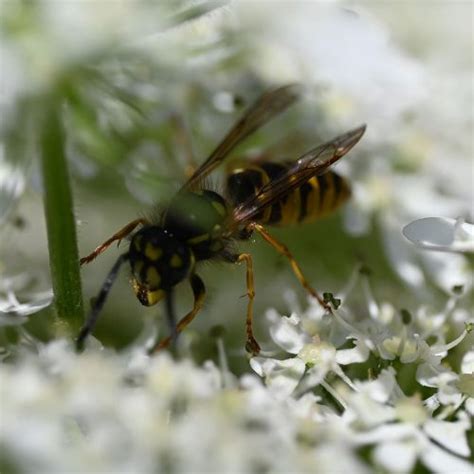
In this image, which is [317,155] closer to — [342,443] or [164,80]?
[164,80]

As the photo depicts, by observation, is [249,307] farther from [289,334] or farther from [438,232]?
[438,232]

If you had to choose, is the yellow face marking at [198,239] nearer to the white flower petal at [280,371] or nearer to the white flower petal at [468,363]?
the white flower petal at [280,371]

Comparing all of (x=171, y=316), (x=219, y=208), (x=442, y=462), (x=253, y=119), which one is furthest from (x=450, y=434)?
(x=253, y=119)

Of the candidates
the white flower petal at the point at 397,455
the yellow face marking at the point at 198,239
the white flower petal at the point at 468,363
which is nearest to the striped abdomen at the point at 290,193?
the yellow face marking at the point at 198,239

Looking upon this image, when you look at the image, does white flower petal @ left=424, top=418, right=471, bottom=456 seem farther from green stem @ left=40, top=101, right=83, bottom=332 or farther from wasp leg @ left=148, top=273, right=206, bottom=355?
green stem @ left=40, top=101, right=83, bottom=332

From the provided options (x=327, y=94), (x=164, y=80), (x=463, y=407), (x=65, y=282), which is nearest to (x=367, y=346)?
(x=463, y=407)
